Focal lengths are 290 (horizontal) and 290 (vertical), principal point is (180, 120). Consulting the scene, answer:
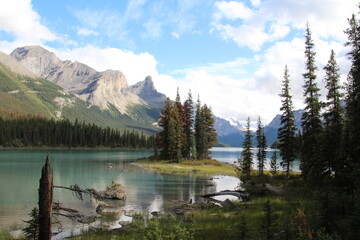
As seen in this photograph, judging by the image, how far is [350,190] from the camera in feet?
62.7

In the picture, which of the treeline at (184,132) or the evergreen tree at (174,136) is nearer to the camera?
the evergreen tree at (174,136)

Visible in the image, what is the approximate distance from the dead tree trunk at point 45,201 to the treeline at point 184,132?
67.3 metres

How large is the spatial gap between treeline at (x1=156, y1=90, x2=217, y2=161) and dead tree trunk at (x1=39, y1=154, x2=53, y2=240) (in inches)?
2649

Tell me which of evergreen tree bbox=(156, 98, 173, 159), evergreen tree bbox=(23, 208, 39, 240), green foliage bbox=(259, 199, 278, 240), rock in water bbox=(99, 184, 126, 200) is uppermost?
evergreen tree bbox=(156, 98, 173, 159)

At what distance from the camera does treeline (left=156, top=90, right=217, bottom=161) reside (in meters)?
78.6

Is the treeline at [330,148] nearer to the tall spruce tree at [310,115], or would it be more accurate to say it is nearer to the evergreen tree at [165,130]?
the tall spruce tree at [310,115]

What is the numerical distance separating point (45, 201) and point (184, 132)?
257 ft

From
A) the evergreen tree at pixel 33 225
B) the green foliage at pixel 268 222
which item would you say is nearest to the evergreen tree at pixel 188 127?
the evergreen tree at pixel 33 225

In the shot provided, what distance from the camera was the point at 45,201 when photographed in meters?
9.59

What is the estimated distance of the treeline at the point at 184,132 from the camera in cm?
7864

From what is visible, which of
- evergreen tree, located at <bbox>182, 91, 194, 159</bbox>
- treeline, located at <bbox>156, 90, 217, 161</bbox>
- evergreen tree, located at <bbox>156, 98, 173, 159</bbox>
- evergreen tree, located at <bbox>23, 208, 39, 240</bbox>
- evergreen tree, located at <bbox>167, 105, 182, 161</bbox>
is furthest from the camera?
evergreen tree, located at <bbox>182, 91, 194, 159</bbox>

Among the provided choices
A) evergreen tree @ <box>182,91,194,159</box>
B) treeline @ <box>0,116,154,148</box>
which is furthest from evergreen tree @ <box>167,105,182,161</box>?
treeline @ <box>0,116,154,148</box>

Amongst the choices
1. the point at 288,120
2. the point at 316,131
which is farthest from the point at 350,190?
the point at 288,120

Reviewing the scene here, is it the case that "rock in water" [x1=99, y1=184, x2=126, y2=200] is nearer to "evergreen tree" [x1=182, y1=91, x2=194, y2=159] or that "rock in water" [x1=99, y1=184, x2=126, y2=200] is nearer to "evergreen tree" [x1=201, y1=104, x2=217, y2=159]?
"evergreen tree" [x1=182, y1=91, x2=194, y2=159]
